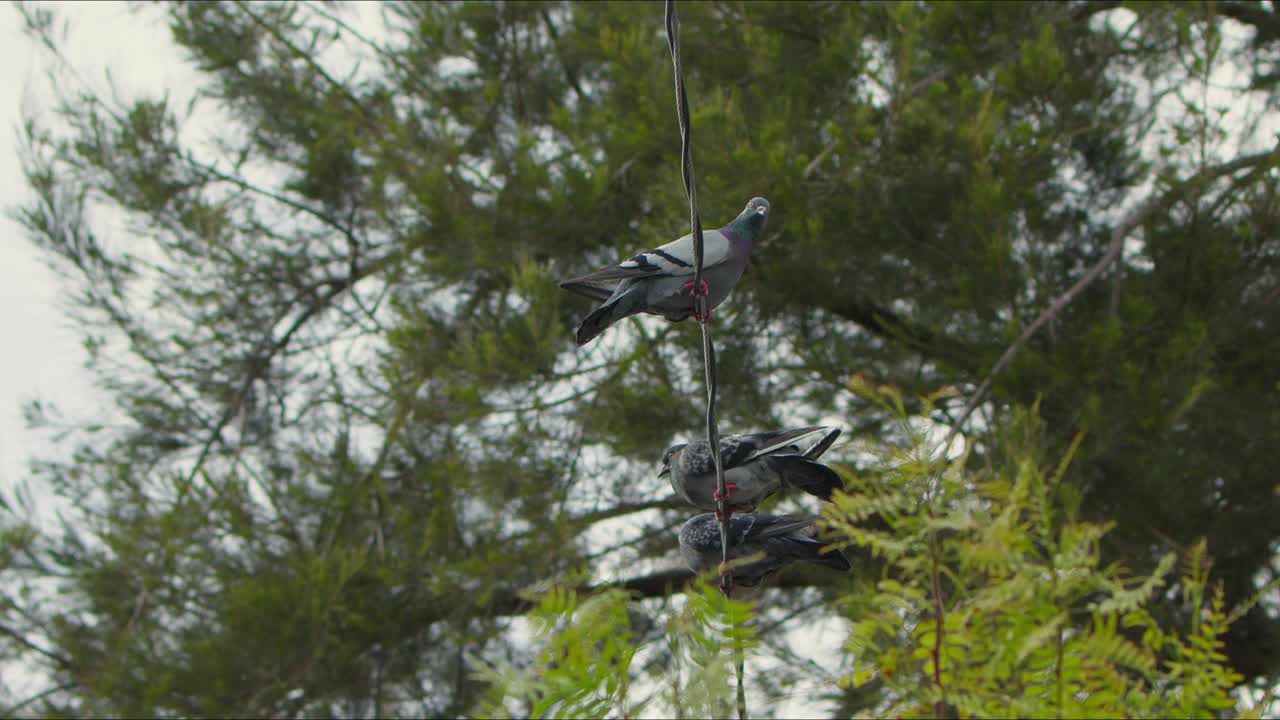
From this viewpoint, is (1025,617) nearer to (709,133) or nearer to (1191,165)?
(709,133)

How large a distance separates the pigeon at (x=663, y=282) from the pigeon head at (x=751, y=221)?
3 centimetres

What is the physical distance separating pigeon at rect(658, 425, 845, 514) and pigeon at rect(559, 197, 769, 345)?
0.54 feet

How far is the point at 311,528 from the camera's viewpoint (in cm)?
526

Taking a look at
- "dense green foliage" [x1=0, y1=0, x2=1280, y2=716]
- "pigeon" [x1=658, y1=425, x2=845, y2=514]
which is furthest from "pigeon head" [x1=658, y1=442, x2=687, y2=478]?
"dense green foliage" [x1=0, y1=0, x2=1280, y2=716]

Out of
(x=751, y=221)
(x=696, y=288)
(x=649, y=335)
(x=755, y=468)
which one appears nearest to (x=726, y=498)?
(x=755, y=468)

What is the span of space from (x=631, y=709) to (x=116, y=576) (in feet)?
15.9

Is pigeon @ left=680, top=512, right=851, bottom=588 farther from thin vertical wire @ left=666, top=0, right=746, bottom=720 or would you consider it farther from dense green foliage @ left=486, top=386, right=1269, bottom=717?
dense green foliage @ left=486, top=386, right=1269, bottom=717

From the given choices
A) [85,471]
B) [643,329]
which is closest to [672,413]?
[643,329]

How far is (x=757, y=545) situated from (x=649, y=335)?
3275 millimetres

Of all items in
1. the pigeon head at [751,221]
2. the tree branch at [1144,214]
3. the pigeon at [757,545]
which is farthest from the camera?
the tree branch at [1144,214]

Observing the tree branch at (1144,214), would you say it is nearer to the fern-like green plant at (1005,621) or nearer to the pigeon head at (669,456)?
the pigeon head at (669,456)

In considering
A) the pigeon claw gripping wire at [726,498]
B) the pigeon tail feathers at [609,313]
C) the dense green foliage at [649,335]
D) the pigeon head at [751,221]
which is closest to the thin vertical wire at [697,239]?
the pigeon claw gripping wire at [726,498]

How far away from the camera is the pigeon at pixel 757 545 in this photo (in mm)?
1181

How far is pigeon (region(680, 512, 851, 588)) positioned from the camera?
1181mm
